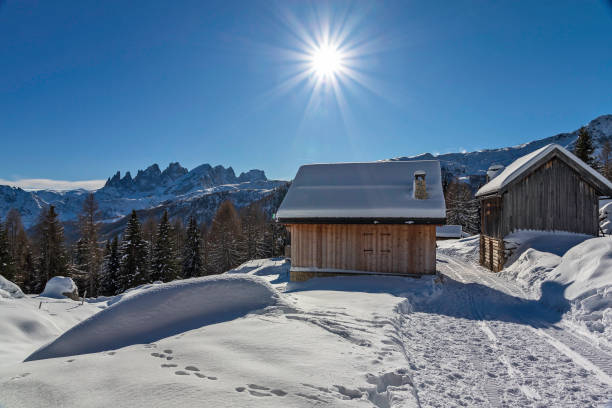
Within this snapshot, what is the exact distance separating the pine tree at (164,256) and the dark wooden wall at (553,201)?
99.3ft

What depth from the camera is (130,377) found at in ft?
9.84

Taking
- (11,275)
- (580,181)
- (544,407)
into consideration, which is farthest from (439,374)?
(11,275)

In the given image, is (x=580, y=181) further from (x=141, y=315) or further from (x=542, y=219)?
(x=141, y=315)

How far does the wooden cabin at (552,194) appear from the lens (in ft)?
47.9

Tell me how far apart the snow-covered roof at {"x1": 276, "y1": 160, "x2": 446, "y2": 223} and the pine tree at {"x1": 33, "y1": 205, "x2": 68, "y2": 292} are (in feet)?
85.3

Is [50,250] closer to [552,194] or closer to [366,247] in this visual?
[366,247]

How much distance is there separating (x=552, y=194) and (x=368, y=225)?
1008 centimetres

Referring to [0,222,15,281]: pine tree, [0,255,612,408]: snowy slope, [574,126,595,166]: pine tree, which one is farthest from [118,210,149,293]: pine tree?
[574,126,595,166]: pine tree

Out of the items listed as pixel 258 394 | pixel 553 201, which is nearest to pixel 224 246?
pixel 553 201

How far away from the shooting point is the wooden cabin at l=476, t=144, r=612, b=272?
14586mm

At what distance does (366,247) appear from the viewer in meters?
12.7

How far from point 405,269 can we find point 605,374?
794 cm

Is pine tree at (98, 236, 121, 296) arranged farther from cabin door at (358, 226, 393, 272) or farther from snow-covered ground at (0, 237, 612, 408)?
cabin door at (358, 226, 393, 272)

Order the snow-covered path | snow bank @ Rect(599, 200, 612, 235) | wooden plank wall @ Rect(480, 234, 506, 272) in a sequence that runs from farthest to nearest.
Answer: snow bank @ Rect(599, 200, 612, 235) → wooden plank wall @ Rect(480, 234, 506, 272) → the snow-covered path
